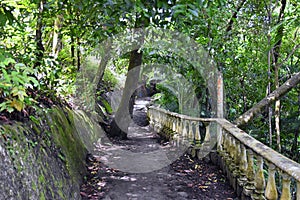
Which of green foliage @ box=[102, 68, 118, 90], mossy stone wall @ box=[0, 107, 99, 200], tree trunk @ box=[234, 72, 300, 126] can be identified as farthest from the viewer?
green foliage @ box=[102, 68, 118, 90]

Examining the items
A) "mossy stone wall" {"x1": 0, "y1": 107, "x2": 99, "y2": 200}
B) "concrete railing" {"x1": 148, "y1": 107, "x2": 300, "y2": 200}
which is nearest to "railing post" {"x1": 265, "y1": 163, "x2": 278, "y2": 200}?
"concrete railing" {"x1": 148, "y1": 107, "x2": 300, "y2": 200}

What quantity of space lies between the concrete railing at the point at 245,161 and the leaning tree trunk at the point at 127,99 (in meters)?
2.12

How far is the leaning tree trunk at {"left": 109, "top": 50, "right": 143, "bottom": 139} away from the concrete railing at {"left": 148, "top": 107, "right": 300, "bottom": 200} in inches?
83.6

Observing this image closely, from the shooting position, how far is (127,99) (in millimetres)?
9289

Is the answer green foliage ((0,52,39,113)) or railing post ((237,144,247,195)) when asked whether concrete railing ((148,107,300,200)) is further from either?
green foliage ((0,52,39,113))

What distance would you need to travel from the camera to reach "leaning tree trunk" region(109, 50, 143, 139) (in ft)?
28.9

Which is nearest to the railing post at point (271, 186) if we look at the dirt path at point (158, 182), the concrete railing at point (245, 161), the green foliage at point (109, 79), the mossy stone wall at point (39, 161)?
the concrete railing at point (245, 161)

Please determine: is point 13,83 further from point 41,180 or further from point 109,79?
point 109,79

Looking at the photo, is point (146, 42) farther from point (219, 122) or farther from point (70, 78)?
point (219, 122)

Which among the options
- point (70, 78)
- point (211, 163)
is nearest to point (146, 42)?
point (70, 78)

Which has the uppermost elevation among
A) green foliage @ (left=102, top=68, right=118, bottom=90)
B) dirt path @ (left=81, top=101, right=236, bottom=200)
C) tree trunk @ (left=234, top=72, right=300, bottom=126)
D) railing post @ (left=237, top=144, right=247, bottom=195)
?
green foliage @ (left=102, top=68, right=118, bottom=90)

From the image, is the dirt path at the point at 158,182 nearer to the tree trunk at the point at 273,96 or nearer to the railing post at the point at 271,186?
the tree trunk at the point at 273,96

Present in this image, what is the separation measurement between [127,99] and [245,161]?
595 centimetres

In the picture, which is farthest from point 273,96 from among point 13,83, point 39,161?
point 13,83
